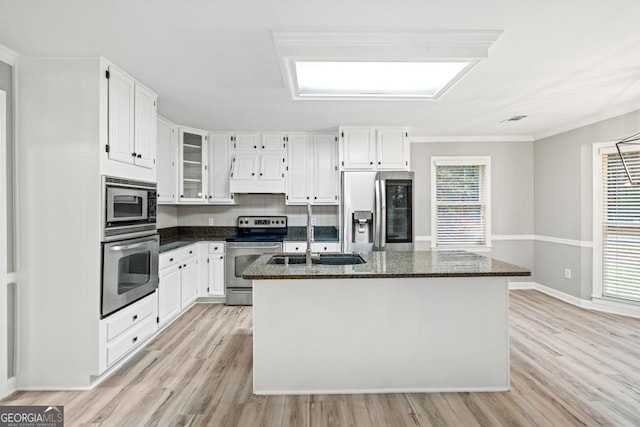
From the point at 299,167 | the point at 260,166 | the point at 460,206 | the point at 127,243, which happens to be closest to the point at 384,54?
the point at 127,243

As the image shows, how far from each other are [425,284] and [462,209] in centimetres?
341

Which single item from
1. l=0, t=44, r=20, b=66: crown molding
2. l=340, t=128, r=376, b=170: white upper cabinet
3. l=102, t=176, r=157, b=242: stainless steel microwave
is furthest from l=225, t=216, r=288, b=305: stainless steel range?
l=0, t=44, r=20, b=66: crown molding

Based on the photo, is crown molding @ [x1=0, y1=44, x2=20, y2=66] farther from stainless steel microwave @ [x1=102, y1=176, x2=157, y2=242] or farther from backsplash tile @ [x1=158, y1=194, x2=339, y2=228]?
backsplash tile @ [x1=158, y1=194, x2=339, y2=228]

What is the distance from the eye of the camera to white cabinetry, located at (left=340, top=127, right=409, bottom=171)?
475cm

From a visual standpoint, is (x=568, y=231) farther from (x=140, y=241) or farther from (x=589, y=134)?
(x=140, y=241)

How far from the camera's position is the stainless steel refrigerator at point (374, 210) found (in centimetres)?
457

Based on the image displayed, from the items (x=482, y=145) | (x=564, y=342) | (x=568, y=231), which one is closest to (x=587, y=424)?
(x=564, y=342)

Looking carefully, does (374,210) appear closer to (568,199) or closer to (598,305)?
(568,199)

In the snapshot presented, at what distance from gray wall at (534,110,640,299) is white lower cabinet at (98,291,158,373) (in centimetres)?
512

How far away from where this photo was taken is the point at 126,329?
2916 mm

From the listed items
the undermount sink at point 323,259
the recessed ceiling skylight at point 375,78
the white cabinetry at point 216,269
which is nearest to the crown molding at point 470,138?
the recessed ceiling skylight at point 375,78

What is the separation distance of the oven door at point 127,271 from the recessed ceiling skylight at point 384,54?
6.10 ft

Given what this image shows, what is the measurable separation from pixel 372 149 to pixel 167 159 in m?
2.63

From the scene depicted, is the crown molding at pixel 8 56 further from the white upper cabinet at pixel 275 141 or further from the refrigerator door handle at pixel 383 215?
the refrigerator door handle at pixel 383 215
